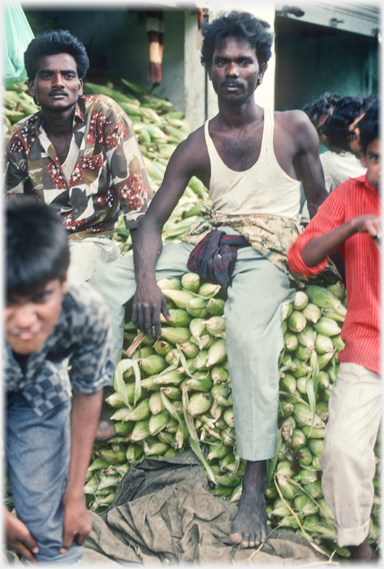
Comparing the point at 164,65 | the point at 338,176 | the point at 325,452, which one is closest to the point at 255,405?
the point at 325,452

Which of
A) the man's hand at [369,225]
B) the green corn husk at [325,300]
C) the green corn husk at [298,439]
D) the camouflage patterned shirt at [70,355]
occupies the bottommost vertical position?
the green corn husk at [298,439]

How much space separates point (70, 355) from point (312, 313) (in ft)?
3.16

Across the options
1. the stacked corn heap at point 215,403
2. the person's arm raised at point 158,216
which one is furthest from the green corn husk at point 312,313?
the person's arm raised at point 158,216

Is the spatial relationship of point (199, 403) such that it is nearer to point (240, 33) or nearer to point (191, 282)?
point (191, 282)

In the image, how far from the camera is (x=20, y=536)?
1.29 m

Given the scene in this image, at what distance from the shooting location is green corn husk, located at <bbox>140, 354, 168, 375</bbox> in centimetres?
193

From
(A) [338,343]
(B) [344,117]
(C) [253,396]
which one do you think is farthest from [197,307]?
(B) [344,117]

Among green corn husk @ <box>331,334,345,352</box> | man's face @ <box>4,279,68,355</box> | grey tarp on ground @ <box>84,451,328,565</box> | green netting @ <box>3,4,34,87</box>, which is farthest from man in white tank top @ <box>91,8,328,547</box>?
green netting @ <box>3,4,34,87</box>

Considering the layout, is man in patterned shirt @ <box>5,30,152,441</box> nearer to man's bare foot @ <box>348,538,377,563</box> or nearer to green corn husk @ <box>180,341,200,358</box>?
green corn husk @ <box>180,341,200,358</box>

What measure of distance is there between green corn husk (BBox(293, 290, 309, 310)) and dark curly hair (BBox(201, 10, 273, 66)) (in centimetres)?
104

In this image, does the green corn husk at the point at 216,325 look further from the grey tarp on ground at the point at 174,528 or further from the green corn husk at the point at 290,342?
the grey tarp on ground at the point at 174,528

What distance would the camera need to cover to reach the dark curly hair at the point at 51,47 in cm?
219

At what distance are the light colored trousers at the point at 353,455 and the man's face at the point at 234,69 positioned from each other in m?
1.20

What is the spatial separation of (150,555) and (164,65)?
4.03m
